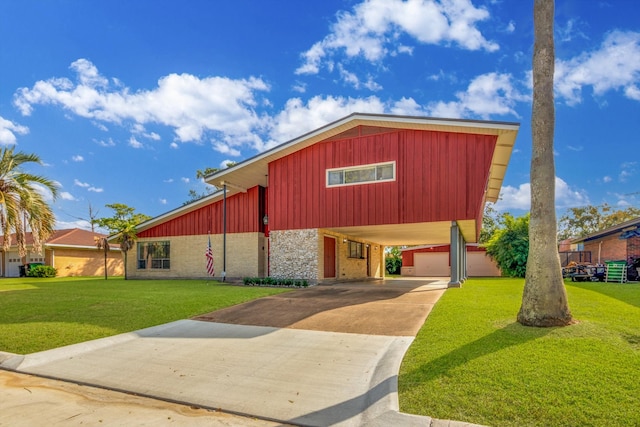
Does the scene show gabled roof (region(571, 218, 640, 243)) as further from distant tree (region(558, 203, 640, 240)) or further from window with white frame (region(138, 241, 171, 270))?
window with white frame (region(138, 241, 171, 270))

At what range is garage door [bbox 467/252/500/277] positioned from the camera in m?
31.8

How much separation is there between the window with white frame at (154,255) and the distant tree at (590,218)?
4726cm

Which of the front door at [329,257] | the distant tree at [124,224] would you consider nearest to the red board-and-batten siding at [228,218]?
the distant tree at [124,224]

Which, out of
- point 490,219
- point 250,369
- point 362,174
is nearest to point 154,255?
point 362,174

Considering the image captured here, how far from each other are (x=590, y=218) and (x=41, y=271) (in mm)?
58231

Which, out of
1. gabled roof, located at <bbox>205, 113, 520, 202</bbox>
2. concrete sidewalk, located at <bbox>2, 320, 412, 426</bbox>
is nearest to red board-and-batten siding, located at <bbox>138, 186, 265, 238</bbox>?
gabled roof, located at <bbox>205, 113, 520, 202</bbox>

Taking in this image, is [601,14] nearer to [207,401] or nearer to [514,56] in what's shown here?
[514,56]

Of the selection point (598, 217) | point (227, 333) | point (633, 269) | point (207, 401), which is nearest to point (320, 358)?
point (207, 401)

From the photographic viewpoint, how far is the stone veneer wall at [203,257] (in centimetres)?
1977

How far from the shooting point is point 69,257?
93.5 ft

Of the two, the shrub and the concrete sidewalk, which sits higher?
the concrete sidewalk

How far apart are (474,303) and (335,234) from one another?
9.88m

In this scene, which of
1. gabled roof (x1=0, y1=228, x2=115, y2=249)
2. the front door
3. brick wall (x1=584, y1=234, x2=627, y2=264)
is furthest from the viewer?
gabled roof (x1=0, y1=228, x2=115, y2=249)

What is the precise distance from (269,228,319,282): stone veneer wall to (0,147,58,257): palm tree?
8603 millimetres
